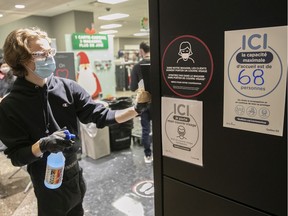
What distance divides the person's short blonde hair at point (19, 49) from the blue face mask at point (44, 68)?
0.06 m

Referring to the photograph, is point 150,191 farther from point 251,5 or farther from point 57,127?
point 251,5

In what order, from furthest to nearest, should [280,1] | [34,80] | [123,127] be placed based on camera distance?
[123,127], [34,80], [280,1]

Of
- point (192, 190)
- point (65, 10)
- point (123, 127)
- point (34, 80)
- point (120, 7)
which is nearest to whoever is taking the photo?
point (192, 190)

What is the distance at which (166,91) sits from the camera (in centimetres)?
83

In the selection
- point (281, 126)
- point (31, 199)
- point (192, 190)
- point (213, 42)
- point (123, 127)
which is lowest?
point (31, 199)

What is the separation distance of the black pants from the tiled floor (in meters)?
1.14

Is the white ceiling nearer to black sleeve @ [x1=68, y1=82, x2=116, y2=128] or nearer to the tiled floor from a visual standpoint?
the tiled floor

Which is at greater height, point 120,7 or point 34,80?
point 120,7

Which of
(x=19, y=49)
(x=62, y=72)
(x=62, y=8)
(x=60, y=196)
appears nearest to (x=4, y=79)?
(x=62, y=72)

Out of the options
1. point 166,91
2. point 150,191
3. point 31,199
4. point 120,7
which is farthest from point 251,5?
point 120,7

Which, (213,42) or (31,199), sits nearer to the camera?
(213,42)

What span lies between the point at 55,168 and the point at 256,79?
3.70 ft

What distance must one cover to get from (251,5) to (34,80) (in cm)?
123

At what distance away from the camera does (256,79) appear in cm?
62
